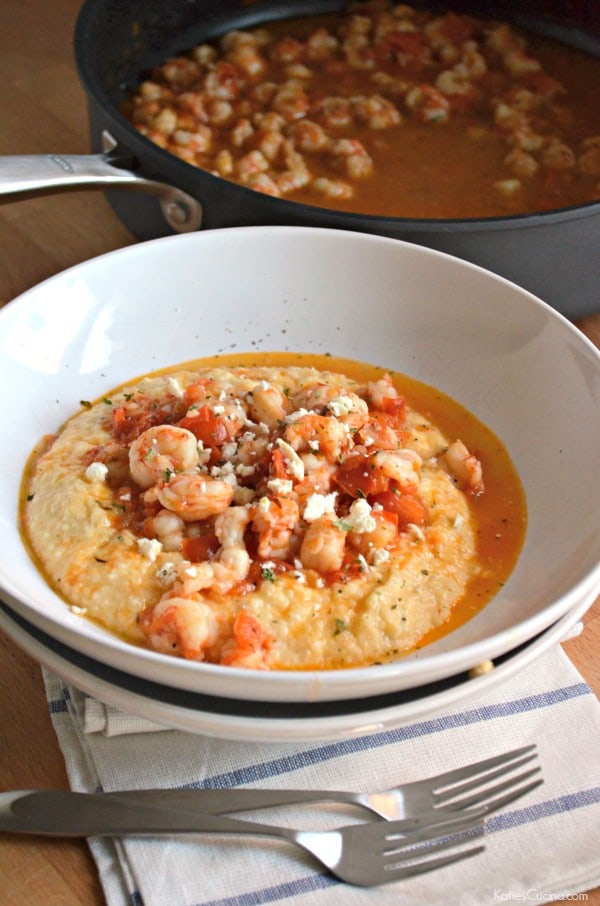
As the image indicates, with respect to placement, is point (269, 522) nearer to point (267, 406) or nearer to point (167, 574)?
point (167, 574)

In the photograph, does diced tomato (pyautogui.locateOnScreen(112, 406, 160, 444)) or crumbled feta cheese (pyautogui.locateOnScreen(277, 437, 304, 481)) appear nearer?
crumbled feta cheese (pyautogui.locateOnScreen(277, 437, 304, 481))

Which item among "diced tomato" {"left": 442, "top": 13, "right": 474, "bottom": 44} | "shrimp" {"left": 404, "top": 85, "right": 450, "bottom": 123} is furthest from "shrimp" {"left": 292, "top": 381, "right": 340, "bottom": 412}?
"diced tomato" {"left": 442, "top": 13, "right": 474, "bottom": 44}

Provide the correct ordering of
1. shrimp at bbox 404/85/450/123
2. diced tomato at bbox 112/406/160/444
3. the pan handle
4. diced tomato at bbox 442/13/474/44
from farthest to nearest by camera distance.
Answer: diced tomato at bbox 442/13/474/44 → shrimp at bbox 404/85/450/123 → the pan handle → diced tomato at bbox 112/406/160/444

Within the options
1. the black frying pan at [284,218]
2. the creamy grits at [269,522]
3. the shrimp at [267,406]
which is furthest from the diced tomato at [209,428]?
the black frying pan at [284,218]

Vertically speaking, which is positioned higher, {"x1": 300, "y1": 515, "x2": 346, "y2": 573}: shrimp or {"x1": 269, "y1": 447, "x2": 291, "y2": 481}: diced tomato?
{"x1": 269, "y1": 447, "x2": 291, "y2": 481}: diced tomato

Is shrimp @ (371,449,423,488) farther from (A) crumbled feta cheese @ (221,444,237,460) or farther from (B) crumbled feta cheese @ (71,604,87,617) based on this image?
(B) crumbled feta cheese @ (71,604,87,617)
